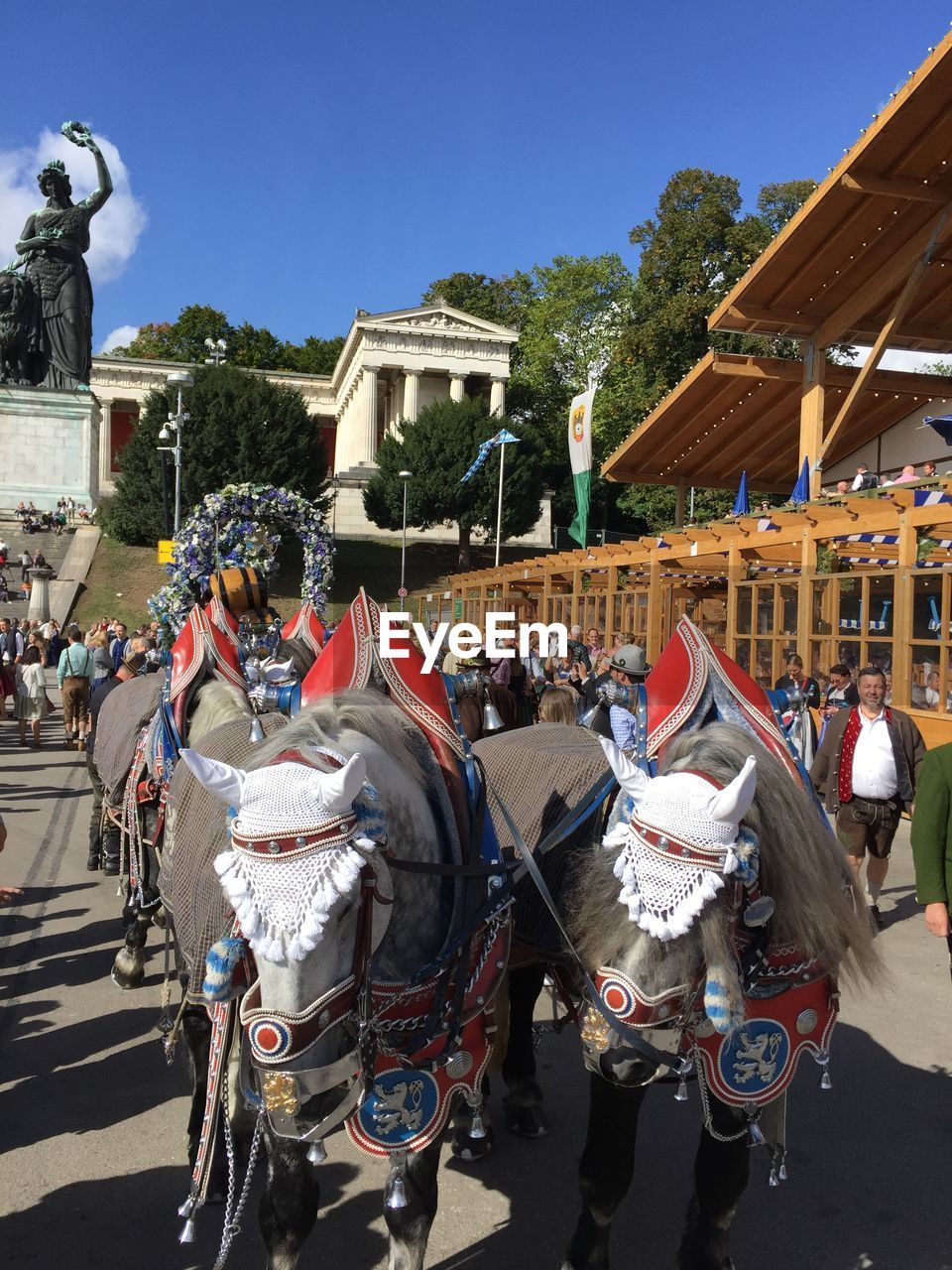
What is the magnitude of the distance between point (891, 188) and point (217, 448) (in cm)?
2910

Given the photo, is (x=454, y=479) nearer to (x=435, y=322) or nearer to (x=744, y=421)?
(x=435, y=322)

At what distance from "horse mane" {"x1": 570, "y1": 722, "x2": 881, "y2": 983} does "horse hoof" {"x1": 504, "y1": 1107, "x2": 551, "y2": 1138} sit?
1.60 metres

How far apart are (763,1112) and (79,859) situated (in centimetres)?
711

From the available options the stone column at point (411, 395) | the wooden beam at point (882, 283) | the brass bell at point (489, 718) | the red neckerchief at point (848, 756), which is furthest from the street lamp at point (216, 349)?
the red neckerchief at point (848, 756)

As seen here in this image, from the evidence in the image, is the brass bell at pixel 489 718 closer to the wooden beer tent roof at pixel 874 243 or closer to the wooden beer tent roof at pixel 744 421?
the wooden beer tent roof at pixel 874 243

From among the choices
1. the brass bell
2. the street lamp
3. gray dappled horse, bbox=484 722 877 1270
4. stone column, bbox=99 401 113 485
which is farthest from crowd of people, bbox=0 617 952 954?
stone column, bbox=99 401 113 485

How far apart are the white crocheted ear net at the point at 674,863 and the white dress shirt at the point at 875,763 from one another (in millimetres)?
4772

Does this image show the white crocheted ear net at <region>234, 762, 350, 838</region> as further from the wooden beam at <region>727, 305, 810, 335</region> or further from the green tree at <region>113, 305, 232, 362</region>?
the green tree at <region>113, 305, 232, 362</region>

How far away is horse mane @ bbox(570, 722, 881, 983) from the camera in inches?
91.6

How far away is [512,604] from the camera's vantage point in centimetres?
2562

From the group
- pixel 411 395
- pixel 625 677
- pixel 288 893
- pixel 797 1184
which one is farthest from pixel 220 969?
pixel 411 395

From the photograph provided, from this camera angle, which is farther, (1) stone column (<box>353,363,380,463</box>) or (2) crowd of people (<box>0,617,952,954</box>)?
(1) stone column (<box>353,363,380,463</box>)

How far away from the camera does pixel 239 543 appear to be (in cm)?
866

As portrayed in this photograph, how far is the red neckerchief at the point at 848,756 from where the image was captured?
6.73 meters
